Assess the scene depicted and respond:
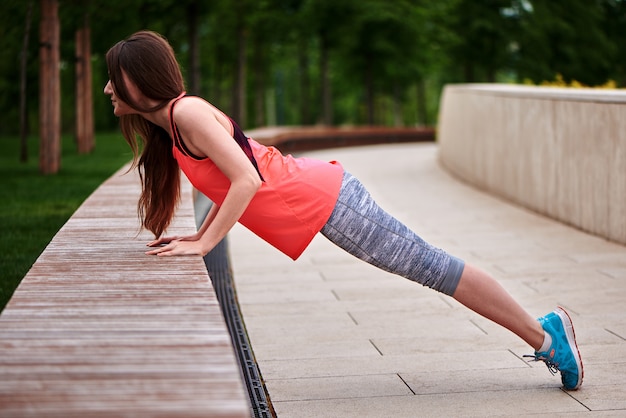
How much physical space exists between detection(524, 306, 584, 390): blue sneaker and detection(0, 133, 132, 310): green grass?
2924 mm

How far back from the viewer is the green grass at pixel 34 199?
286 inches

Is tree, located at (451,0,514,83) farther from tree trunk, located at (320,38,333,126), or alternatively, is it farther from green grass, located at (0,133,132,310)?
green grass, located at (0,133,132,310)

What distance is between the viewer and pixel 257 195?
417 cm

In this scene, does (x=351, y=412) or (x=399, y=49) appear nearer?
(x=351, y=412)

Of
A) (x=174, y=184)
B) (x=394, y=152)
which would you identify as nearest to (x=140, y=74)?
(x=174, y=184)

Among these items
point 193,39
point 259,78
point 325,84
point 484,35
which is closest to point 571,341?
point 193,39

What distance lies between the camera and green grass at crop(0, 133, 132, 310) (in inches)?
286

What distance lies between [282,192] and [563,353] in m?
1.39

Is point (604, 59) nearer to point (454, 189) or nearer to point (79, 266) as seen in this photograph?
point (454, 189)

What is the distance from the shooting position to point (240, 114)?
2927cm

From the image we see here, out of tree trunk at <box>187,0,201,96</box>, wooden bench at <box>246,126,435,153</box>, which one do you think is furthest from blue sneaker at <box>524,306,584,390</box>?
tree trunk at <box>187,0,201,96</box>

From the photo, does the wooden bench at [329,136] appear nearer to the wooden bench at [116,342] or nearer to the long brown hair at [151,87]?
the long brown hair at [151,87]

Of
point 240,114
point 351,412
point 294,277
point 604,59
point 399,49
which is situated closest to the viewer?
point 351,412

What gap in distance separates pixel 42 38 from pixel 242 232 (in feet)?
15.6
